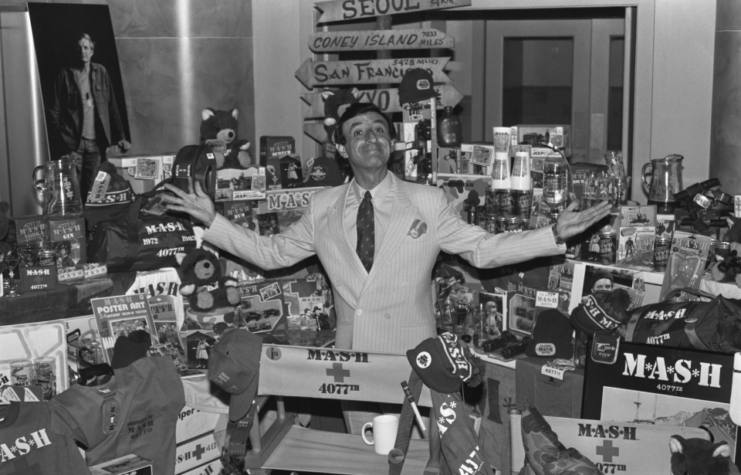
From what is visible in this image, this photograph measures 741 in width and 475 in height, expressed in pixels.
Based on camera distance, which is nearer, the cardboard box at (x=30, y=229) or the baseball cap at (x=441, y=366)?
the baseball cap at (x=441, y=366)

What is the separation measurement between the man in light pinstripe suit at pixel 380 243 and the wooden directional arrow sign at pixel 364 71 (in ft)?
5.71

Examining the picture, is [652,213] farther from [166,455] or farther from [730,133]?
[166,455]

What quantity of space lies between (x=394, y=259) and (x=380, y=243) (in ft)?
0.30

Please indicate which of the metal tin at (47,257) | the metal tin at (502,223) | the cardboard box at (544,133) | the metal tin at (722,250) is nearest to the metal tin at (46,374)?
the metal tin at (47,257)

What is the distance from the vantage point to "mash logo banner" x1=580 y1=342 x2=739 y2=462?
2.98 meters

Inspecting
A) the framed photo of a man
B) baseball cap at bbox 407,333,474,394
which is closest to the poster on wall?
the framed photo of a man

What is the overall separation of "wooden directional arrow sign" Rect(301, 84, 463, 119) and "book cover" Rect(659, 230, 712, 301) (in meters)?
1.82

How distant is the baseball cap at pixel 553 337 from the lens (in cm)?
376

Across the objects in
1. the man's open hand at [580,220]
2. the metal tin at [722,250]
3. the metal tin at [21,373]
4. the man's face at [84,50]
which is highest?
the man's face at [84,50]

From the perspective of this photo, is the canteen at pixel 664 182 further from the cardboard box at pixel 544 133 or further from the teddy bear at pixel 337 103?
the teddy bear at pixel 337 103

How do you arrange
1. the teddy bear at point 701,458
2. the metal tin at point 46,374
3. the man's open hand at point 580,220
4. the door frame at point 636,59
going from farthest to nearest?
the door frame at point 636,59
the metal tin at point 46,374
the man's open hand at point 580,220
the teddy bear at point 701,458

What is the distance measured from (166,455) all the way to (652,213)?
2328mm

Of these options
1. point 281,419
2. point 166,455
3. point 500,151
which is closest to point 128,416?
point 166,455

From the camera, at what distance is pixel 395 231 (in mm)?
3383
